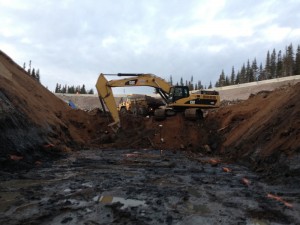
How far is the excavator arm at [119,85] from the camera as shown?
22188 mm

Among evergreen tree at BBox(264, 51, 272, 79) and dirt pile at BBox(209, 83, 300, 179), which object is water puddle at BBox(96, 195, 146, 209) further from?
evergreen tree at BBox(264, 51, 272, 79)

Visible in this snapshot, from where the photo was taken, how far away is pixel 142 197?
7.63 m

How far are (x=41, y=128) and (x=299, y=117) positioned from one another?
10.1m

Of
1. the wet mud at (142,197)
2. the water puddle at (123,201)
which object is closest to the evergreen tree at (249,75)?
the wet mud at (142,197)

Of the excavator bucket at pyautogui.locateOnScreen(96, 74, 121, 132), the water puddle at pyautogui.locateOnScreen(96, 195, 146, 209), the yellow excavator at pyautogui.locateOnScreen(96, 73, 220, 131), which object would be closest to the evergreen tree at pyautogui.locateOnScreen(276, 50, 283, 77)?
the yellow excavator at pyautogui.locateOnScreen(96, 73, 220, 131)

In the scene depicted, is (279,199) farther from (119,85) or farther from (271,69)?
(271,69)

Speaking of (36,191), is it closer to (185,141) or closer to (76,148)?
(76,148)

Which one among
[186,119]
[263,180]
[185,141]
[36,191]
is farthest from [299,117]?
[186,119]

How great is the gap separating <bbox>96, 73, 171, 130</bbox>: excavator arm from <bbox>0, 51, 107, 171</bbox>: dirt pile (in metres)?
1.70

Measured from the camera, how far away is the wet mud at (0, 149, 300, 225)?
6.14 meters

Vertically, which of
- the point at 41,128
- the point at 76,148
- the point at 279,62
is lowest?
the point at 76,148

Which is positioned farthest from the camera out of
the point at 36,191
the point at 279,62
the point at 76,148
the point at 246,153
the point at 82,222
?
the point at 279,62

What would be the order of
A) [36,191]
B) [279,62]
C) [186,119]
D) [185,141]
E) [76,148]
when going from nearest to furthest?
[36,191]
[76,148]
[185,141]
[186,119]
[279,62]

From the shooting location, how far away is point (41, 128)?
1520 centimetres
